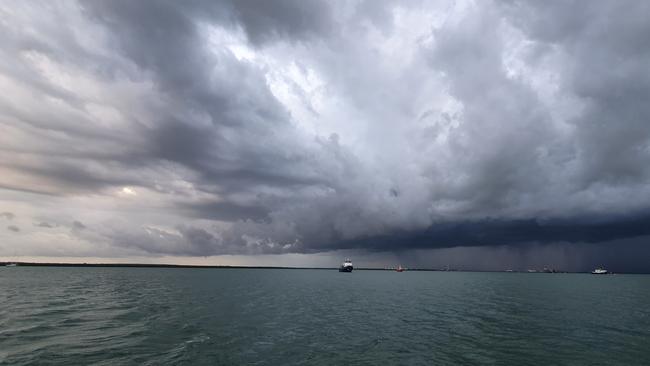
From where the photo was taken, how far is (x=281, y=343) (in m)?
36.0

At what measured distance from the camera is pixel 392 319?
53.7 metres

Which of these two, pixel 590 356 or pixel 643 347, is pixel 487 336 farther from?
pixel 643 347

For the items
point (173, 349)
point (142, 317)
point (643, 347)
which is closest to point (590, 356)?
point (643, 347)

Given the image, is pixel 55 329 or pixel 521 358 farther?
pixel 55 329

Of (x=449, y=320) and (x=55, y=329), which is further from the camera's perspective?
(x=449, y=320)

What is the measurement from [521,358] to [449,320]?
2141cm

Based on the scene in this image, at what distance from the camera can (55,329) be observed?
39.4 m

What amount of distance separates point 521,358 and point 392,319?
920 inches

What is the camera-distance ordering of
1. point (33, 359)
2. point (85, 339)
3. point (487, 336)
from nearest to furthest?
point (33, 359) → point (85, 339) → point (487, 336)

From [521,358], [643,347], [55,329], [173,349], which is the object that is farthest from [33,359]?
[643,347]

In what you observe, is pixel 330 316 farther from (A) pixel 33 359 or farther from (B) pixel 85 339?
(A) pixel 33 359

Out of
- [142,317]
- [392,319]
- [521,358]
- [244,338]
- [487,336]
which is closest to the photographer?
[521,358]

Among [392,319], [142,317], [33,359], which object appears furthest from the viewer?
[392,319]

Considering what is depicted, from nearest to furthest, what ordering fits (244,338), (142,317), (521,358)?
(521,358) < (244,338) < (142,317)
